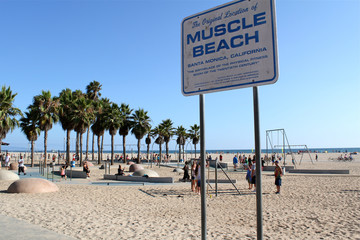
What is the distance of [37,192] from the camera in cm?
1370

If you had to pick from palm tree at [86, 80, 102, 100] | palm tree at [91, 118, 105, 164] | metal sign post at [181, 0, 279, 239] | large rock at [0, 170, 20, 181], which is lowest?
large rock at [0, 170, 20, 181]

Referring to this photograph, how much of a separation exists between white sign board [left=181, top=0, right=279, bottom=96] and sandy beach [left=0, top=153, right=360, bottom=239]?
190 inches

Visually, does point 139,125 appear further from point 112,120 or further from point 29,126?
point 29,126

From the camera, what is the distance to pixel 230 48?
3096mm

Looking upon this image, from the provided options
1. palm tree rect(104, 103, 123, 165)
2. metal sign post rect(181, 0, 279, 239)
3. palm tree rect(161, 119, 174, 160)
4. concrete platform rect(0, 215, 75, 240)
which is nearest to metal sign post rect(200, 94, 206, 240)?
metal sign post rect(181, 0, 279, 239)

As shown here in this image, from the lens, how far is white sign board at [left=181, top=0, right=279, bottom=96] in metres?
2.84

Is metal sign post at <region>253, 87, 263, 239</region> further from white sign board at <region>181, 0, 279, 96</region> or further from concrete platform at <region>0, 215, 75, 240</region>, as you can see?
concrete platform at <region>0, 215, 75, 240</region>

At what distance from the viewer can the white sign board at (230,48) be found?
2.84 m

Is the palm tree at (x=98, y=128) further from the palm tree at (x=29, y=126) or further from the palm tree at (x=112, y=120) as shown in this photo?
the palm tree at (x=29, y=126)

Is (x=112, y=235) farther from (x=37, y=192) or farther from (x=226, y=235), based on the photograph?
(x=37, y=192)

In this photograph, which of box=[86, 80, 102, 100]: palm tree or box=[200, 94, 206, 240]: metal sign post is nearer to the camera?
box=[200, 94, 206, 240]: metal sign post

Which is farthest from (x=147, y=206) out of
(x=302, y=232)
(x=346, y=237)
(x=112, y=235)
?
(x=346, y=237)

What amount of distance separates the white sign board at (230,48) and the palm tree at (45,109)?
35.6 metres

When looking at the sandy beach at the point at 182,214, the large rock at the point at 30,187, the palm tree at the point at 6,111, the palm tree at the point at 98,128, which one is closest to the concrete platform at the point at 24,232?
the sandy beach at the point at 182,214
